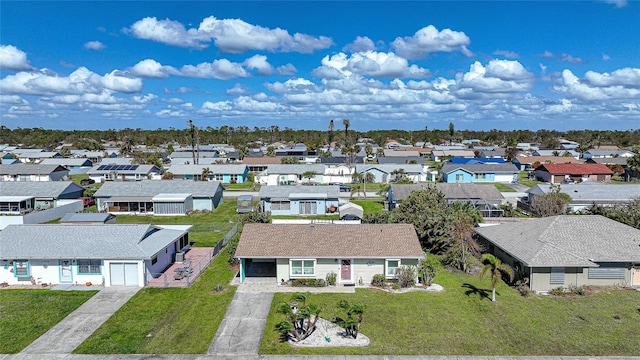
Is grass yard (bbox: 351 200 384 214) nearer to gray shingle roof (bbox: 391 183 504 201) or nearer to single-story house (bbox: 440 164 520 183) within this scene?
gray shingle roof (bbox: 391 183 504 201)

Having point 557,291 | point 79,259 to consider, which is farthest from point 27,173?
point 557,291

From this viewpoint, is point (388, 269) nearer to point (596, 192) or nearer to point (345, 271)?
point (345, 271)

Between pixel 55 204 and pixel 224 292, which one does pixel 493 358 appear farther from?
pixel 55 204

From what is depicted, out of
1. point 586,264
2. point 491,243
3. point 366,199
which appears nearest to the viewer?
point 586,264

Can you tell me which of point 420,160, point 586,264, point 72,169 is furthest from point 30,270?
point 420,160

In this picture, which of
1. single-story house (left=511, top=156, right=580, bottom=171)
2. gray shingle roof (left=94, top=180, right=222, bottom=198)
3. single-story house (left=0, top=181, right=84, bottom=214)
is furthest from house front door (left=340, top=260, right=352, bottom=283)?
single-story house (left=511, top=156, right=580, bottom=171)

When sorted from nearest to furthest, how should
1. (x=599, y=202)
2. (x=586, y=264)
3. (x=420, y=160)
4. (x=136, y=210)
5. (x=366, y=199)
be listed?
(x=586, y=264), (x=599, y=202), (x=136, y=210), (x=366, y=199), (x=420, y=160)

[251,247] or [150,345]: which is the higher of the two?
[251,247]
